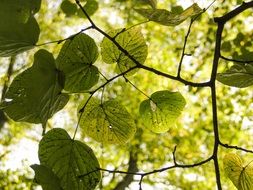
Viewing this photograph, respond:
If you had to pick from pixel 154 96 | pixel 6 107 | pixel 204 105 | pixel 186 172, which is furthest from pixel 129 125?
pixel 186 172

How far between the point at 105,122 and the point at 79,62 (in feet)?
0.43

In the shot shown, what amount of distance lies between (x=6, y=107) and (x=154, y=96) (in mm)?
284

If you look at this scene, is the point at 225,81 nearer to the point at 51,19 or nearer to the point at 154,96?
the point at 154,96

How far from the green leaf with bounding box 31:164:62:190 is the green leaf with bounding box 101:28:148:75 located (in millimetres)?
254

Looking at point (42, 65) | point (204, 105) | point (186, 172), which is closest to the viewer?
point (42, 65)

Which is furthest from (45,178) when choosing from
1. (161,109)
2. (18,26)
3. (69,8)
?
(69,8)

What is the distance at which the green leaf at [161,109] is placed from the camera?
734 millimetres

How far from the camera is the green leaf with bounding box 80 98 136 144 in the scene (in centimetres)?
66

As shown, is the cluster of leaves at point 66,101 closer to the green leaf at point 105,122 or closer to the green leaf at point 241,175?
the green leaf at point 105,122

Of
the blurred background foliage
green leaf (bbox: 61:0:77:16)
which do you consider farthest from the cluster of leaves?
the blurred background foliage

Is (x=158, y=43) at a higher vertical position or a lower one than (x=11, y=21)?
higher

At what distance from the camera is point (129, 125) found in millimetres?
673

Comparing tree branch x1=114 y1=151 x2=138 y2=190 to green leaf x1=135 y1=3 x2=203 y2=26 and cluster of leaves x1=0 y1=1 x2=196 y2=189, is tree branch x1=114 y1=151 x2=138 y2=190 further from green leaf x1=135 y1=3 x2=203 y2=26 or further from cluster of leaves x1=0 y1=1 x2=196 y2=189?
green leaf x1=135 y1=3 x2=203 y2=26

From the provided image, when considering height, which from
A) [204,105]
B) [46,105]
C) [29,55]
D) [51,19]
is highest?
[51,19]
